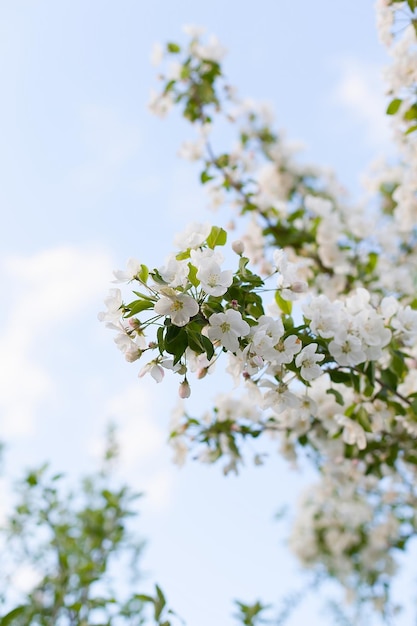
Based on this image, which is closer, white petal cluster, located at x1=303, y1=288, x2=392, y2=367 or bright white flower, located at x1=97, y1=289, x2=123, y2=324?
bright white flower, located at x1=97, y1=289, x2=123, y2=324

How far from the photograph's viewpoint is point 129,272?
1.41 m

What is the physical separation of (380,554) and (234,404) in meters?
3.59

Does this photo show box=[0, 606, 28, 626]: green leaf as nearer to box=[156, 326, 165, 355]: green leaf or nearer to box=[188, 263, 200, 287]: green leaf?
box=[156, 326, 165, 355]: green leaf

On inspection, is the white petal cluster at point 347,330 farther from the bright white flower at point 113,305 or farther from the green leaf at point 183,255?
the bright white flower at point 113,305

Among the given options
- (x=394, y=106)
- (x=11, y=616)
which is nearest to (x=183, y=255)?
(x=11, y=616)

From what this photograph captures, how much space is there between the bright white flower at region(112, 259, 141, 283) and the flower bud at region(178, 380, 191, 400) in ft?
1.02

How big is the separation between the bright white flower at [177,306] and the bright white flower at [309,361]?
1.12 ft

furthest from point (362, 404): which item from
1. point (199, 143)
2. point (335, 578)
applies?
point (335, 578)

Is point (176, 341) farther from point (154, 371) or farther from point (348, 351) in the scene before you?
point (348, 351)

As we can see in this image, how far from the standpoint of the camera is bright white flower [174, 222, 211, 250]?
59.9 inches

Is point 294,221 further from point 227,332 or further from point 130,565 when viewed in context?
point 130,565

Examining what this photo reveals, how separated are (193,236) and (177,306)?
0.25 metres

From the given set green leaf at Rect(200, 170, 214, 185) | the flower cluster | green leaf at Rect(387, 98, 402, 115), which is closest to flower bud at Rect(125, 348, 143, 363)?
the flower cluster

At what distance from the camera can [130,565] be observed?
5.28 metres
